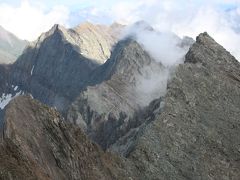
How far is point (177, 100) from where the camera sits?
69.8 m

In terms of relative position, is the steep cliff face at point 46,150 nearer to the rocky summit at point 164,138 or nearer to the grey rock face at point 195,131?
the rocky summit at point 164,138

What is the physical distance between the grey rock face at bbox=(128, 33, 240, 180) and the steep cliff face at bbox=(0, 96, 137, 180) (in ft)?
11.8

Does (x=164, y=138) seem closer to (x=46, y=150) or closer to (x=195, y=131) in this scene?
(x=195, y=131)

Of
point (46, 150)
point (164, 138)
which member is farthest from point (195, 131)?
point (46, 150)

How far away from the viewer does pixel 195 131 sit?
65.7 metres

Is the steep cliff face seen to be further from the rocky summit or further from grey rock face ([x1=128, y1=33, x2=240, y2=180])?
grey rock face ([x1=128, y1=33, x2=240, y2=180])

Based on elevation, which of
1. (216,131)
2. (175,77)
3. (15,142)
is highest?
(175,77)

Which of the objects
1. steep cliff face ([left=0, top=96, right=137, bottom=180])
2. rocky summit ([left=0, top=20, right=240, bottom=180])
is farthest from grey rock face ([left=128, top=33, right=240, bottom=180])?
steep cliff face ([left=0, top=96, right=137, bottom=180])

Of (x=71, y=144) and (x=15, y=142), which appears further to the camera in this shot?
(x=71, y=144)

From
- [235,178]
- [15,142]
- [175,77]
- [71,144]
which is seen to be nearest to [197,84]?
[175,77]

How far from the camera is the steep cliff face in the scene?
45.2 m

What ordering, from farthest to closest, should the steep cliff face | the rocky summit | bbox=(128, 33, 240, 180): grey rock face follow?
bbox=(128, 33, 240, 180): grey rock face < the rocky summit < the steep cliff face

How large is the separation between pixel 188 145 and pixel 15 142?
22.8m

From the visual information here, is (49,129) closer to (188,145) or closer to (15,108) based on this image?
(15,108)
